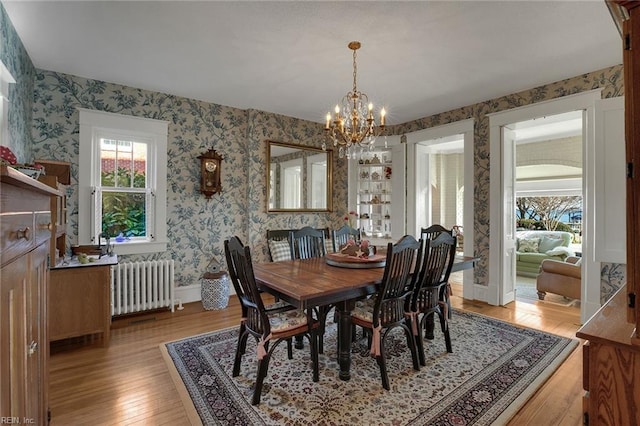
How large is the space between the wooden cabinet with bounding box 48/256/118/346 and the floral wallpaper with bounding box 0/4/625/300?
0.92m

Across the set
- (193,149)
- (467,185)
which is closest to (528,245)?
(467,185)

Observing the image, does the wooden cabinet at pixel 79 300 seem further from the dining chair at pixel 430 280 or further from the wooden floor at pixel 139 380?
the dining chair at pixel 430 280

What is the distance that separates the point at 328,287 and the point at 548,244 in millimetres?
6221

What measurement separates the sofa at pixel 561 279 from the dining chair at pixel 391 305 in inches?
120

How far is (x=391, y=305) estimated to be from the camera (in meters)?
2.33

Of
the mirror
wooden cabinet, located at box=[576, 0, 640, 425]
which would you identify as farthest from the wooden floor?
the mirror

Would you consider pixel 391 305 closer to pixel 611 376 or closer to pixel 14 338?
pixel 611 376

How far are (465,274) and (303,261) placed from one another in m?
2.66

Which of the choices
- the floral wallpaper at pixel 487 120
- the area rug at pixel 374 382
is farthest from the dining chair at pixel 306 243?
the floral wallpaper at pixel 487 120

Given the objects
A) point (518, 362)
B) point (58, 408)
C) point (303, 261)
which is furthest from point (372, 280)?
point (58, 408)

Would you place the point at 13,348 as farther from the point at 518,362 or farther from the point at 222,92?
the point at 222,92

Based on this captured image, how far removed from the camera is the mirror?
4877 millimetres

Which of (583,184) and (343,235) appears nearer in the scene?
(583,184)

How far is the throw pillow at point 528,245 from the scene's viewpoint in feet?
21.0
